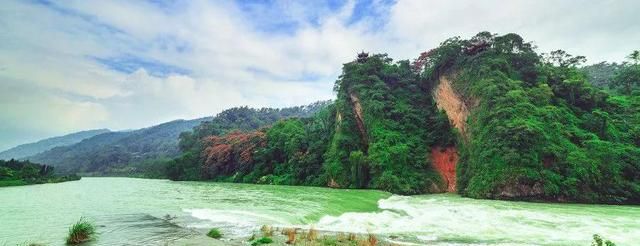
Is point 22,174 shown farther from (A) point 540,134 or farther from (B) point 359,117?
(A) point 540,134

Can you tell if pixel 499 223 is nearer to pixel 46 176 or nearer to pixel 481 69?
pixel 481 69

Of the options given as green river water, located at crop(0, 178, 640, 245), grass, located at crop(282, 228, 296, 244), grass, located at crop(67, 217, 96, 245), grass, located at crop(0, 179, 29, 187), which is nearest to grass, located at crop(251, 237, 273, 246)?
grass, located at crop(282, 228, 296, 244)

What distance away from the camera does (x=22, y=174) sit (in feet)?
177

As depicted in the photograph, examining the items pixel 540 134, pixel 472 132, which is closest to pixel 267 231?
pixel 540 134

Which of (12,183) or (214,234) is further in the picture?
(12,183)

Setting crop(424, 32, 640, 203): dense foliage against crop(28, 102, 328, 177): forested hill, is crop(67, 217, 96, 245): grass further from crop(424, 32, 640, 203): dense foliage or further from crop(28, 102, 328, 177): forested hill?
crop(28, 102, 328, 177): forested hill

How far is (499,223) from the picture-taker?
1633 centimetres

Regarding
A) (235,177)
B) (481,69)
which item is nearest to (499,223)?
(481,69)

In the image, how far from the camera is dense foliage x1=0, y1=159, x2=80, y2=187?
49.5 meters

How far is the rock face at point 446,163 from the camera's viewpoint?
125 ft

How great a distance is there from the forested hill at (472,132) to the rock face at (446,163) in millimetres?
117

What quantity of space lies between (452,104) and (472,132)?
757cm

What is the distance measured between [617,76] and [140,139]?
190 m

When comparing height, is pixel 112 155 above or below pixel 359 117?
above
